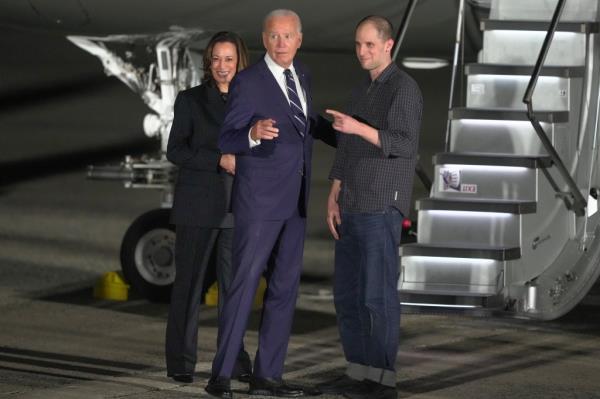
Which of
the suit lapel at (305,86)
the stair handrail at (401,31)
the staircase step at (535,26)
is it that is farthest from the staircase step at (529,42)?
the suit lapel at (305,86)

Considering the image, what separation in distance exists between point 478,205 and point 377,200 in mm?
2192

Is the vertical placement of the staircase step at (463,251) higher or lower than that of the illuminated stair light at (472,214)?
lower

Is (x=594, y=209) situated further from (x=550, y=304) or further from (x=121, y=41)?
(x=121, y=41)

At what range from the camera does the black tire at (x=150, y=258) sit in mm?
9547

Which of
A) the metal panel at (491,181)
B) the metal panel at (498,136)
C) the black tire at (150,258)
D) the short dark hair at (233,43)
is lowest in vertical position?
the black tire at (150,258)

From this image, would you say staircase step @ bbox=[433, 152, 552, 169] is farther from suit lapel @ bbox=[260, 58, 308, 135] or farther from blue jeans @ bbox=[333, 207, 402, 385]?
suit lapel @ bbox=[260, 58, 308, 135]

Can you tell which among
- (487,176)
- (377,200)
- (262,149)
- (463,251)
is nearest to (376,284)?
(377,200)

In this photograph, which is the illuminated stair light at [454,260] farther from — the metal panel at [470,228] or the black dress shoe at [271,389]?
the black dress shoe at [271,389]

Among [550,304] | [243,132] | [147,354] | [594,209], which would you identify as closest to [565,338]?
[550,304]

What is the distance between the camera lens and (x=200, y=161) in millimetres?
6449

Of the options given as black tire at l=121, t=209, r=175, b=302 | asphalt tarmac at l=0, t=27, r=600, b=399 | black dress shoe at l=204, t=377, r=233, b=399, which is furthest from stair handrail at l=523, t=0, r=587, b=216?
black tire at l=121, t=209, r=175, b=302

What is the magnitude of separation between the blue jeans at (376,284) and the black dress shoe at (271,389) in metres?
0.29

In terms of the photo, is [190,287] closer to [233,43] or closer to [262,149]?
[262,149]

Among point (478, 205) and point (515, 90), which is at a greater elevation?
point (515, 90)
